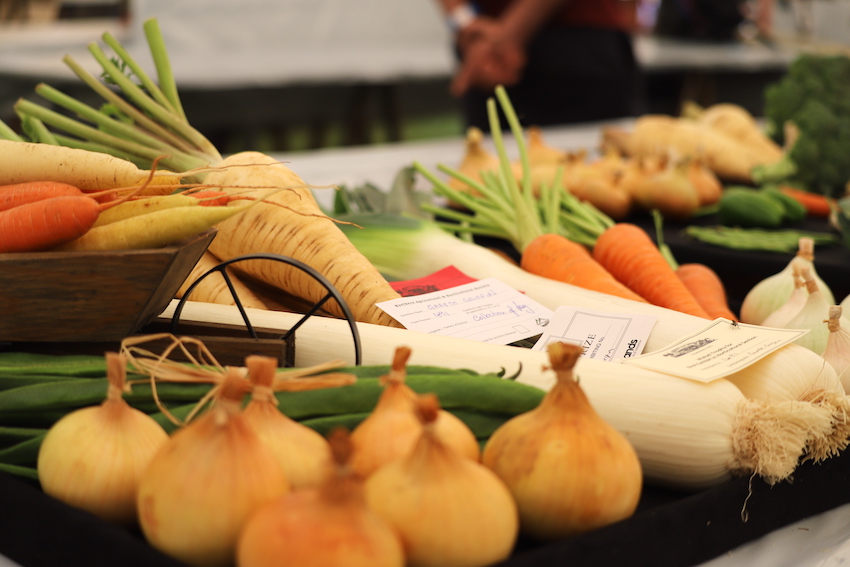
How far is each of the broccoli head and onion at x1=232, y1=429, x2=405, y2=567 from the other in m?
1.83

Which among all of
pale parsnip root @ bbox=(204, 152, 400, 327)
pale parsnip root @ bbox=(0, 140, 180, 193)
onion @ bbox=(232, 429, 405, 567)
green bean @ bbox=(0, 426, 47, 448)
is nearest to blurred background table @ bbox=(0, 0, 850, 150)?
pale parsnip root @ bbox=(204, 152, 400, 327)

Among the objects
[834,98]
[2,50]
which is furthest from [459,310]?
[2,50]

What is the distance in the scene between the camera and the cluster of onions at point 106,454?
0.57 metres

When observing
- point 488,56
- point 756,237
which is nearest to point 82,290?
point 756,237

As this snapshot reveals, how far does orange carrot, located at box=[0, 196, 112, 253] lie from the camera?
27.4 inches

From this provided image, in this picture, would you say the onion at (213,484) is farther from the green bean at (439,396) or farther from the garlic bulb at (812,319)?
the garlic bulb at (812,319)

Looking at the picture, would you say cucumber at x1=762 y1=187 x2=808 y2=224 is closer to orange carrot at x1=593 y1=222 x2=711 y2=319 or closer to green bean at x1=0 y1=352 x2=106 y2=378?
orange carrot at x1=593 y1=222 x2=711 y2=319

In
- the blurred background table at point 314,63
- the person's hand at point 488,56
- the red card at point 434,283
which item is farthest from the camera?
the blurred background table at point 314,63

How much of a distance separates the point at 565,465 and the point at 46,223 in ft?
1.71

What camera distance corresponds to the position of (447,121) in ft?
19.3

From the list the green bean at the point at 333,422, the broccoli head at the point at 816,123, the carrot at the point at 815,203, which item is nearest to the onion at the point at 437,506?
the green bean at the point at 333,422

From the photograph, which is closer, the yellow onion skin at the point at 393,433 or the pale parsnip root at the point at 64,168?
the yellow onion skin at the point at 393,433

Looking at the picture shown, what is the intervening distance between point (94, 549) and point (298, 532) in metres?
0.21

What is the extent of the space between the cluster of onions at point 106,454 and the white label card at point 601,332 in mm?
477
